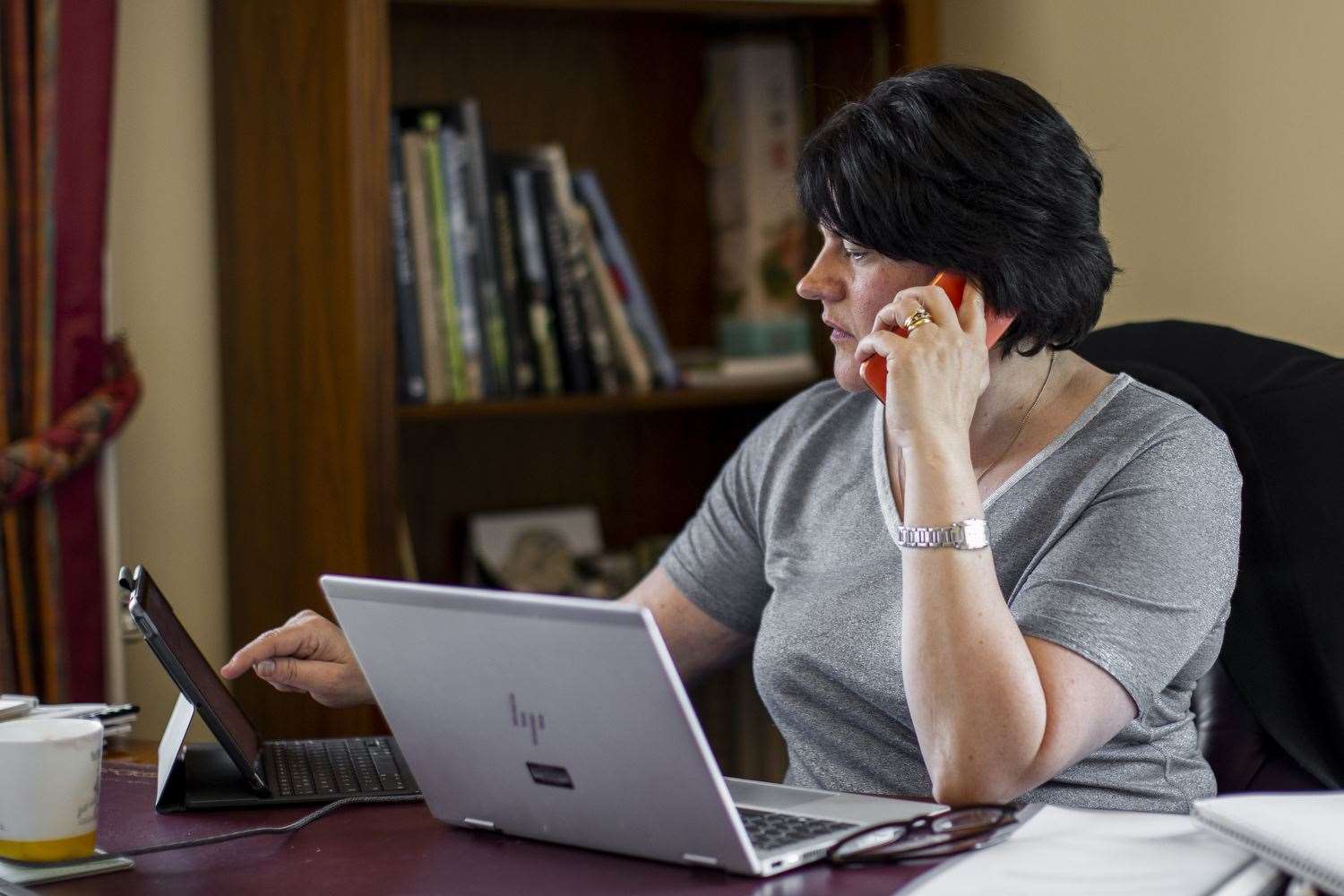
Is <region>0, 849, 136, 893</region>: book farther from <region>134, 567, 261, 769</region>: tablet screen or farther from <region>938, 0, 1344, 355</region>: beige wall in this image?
<region>938, 0, 1344, 355</region>: beige wall

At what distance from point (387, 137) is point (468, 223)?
0.22 meters

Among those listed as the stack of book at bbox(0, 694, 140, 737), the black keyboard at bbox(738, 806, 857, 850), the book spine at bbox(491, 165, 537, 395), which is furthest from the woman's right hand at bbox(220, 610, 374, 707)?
the book spine at bbox(491, 165, 537, 395)

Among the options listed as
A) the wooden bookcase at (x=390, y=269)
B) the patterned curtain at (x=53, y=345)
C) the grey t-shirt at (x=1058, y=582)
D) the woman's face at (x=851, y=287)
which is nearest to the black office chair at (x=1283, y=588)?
the grey t-shirt at (x=1058, y=582)

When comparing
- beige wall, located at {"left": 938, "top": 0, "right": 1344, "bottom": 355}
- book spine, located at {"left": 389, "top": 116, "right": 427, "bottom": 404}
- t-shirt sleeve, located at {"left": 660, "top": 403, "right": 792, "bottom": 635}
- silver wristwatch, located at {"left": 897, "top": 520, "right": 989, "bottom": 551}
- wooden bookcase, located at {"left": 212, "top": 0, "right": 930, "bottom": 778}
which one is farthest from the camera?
book spine, located at {"left": 389, "top": 116, "right": 427, "bottom": 404}

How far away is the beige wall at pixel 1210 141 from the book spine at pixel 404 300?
89 cm

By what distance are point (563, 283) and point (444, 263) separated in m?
0.18

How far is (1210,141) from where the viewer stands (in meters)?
1.90

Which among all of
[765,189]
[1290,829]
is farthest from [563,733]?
[765,189]

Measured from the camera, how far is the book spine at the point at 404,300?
6.81ft

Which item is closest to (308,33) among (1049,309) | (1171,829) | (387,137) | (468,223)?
(387,137)

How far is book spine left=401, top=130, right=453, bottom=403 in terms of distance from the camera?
2.09m

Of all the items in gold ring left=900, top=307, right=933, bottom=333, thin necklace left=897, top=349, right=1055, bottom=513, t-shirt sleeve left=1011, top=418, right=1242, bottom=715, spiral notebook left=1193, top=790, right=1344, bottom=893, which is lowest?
spiral notebook left=1193, top=790, right=1344, bottom=893

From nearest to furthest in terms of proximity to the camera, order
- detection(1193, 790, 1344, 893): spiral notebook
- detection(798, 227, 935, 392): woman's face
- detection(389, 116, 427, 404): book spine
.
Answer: detection(1193, 790, 1344, 893): spiral notebook
detection(798, 227, 935, 392): woman's face
detection(389, 116, 427, 404): book spine

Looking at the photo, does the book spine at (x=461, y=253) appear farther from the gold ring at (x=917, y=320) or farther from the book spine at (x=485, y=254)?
the gold ring at (x=917, y=320)
